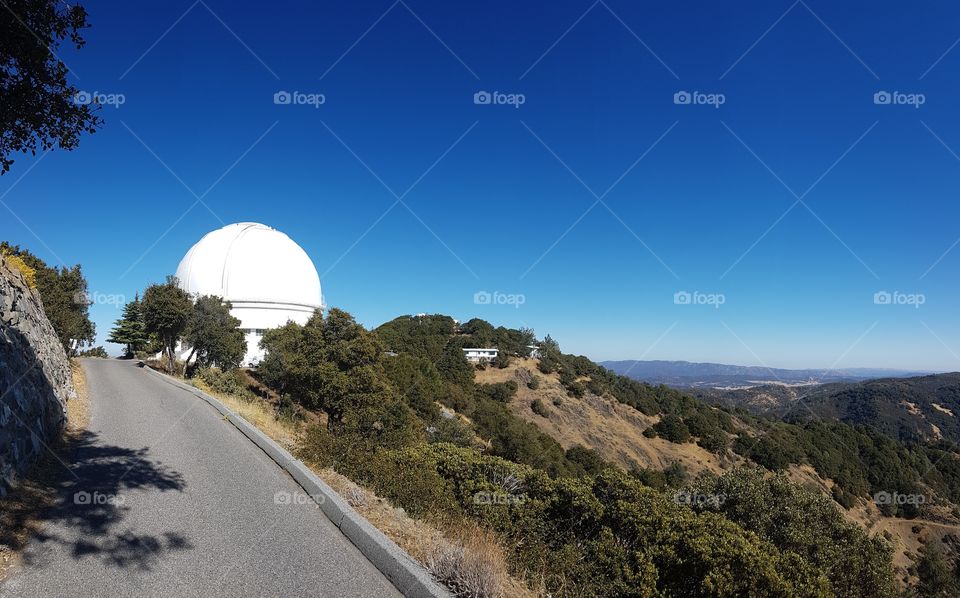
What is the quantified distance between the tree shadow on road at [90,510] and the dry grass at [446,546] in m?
1.97

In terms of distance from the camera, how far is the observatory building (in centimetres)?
3956

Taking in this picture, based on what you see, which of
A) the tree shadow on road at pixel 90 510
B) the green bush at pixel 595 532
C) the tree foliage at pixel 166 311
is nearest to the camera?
the tree shadow on road at pixel 90 510

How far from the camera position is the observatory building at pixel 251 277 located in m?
39.6

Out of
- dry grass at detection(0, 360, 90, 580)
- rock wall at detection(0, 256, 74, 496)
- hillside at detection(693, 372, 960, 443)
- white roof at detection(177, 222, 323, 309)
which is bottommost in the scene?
hillside at detection(693, 372, 960, 443)

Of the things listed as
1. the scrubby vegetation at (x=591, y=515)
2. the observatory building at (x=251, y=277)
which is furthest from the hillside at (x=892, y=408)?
the observatory building at (x=251, y=277)

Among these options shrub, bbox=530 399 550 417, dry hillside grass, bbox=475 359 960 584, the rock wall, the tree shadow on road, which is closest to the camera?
the tree shadow on road

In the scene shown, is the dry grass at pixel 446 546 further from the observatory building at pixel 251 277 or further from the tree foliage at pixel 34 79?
the observatory building at pixel 251 277

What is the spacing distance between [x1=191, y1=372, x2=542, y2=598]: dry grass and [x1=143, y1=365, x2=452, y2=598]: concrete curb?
14 cm

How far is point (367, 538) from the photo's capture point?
4.55m

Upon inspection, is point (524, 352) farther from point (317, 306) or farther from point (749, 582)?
point (749, 582)

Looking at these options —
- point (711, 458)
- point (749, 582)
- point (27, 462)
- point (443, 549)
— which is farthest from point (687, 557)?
point (711, 458)

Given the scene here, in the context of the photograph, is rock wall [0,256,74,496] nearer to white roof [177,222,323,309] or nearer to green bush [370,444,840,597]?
green bush [370,444,840,597]

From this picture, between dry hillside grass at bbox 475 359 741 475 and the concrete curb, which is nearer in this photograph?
the concrete curb

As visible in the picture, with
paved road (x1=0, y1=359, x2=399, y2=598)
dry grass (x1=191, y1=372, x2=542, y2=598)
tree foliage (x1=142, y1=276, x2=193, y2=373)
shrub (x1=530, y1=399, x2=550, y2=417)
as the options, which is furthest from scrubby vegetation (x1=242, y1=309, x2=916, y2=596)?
shrub (x1=530, y1=399, x2=550, y2=417)
